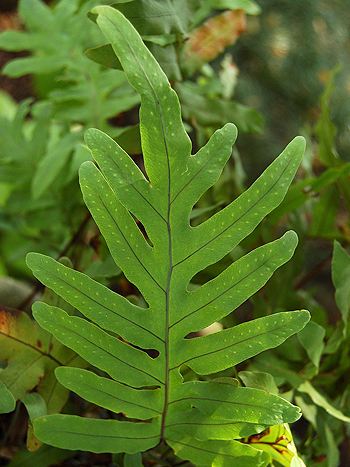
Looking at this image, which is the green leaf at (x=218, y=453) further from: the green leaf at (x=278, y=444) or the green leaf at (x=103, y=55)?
the green leaf at (x=103, y=55)

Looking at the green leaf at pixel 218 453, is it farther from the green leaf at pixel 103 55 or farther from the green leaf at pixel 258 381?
the green leaf at pixel 103 55

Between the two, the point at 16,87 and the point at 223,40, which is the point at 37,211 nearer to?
the point at 223,40

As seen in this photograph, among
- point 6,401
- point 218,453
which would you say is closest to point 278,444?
point 218,453

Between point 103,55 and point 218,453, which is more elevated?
point 103,55

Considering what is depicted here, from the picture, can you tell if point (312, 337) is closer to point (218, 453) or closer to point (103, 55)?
point (218, 453)

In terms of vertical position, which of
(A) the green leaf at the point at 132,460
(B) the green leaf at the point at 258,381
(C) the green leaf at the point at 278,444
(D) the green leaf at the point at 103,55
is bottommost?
(A) the green leaf at the point at 132,460

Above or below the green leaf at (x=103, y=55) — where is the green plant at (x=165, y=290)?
below

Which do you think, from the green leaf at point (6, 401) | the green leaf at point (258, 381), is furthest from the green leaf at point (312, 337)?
the green leaf at point (6, 401)

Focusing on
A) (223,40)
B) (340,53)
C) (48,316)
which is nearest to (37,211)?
(223,40)
